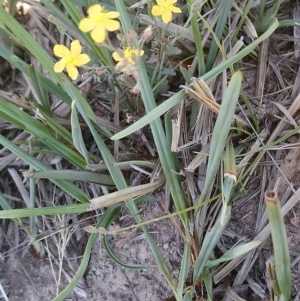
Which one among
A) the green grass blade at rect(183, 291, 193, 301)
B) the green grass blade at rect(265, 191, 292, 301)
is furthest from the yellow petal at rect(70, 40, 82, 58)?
the green grass blade at rect(183, 291, 193, 301)

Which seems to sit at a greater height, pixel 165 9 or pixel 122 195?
pixel 165 9

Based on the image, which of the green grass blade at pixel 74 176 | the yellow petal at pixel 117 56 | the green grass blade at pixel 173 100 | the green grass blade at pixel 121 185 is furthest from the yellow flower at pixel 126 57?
the green grass blade at pixel 74 176

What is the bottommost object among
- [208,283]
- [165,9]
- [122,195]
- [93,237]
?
[208,283]

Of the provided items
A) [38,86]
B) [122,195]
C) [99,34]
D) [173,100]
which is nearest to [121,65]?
[99,34]

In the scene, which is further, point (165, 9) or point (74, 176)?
point (74, 176)

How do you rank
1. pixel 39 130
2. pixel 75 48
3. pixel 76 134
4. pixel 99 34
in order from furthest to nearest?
pixel 39 130 → pixel 76 134 → pixel 75 48 → pixel 99 34

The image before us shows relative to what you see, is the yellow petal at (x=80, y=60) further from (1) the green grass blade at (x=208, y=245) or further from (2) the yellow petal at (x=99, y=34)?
(1) the green grass blade at (x=208, y=245)

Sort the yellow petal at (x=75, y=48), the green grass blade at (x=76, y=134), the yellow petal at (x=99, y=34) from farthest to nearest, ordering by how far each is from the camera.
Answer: the green grass blade at (x=76, y=134)
the yellow petal at (x=75, y=48)
the yellow petal at (x=99, y=34)

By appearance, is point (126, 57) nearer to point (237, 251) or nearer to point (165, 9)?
point (165, 9)

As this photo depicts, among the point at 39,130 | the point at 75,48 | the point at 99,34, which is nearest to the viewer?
the point at 99,34
